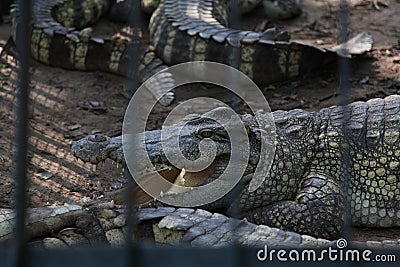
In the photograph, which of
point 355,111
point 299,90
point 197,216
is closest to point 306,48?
point 299,90

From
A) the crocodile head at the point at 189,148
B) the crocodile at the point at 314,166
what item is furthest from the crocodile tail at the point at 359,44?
the crocodile head at the point at 189,148

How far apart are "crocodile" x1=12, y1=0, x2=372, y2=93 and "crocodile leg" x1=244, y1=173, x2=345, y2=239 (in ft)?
6.05

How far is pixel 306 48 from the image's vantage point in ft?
18.4

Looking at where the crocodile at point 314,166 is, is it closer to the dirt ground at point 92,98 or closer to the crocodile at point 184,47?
the dirt ground at point 92,98

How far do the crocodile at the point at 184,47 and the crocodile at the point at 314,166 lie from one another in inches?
63.3

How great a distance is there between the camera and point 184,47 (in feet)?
19.4

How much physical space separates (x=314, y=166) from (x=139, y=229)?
46.2 inches

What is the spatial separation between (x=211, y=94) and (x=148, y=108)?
0.56 meters

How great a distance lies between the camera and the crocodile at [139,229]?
3.01 metres

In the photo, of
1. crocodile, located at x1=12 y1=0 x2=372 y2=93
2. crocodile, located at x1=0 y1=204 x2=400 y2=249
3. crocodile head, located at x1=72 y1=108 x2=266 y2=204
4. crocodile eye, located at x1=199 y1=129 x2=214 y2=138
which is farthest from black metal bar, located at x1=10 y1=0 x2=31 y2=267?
crocodile, located at x1=12 y1=0 x2=372 y2=93

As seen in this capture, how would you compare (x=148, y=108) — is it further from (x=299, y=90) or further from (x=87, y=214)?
(x=87, y=214)

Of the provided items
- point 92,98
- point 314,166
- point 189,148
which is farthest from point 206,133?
point 92,98

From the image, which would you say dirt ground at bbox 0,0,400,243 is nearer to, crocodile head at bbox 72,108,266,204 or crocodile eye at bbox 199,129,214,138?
crocodile head at bbox 72,108,266,204

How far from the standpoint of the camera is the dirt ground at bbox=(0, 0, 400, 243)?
415 centimetres
